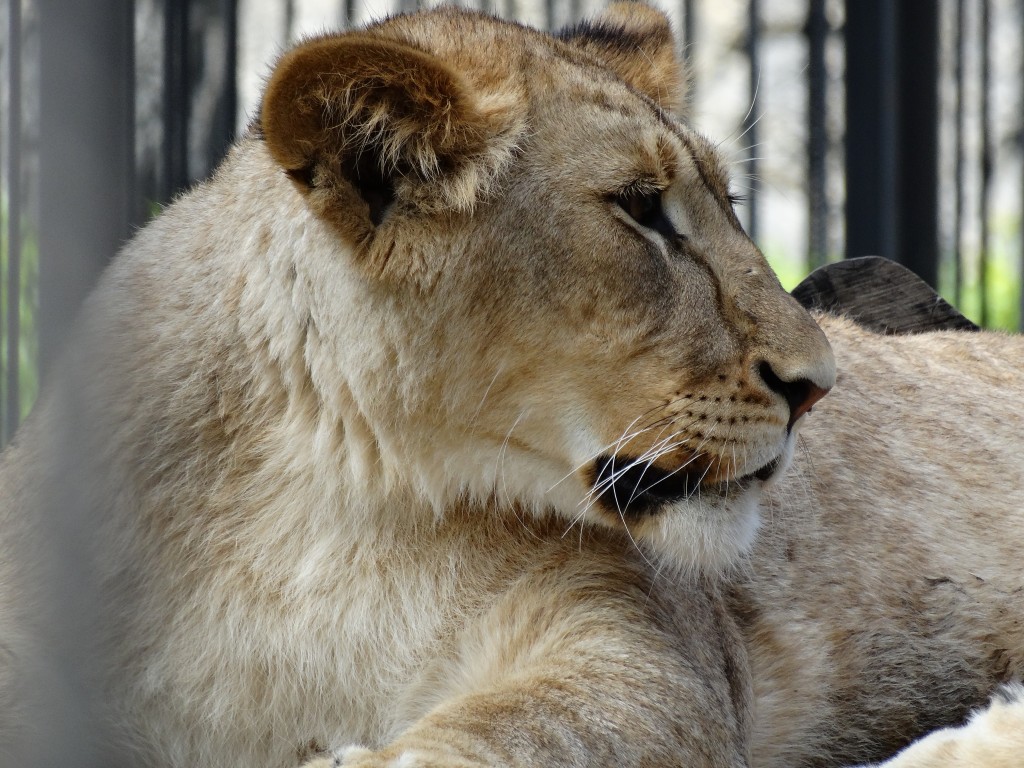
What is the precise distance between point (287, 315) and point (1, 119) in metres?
1.35

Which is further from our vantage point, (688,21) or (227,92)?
(688,21)

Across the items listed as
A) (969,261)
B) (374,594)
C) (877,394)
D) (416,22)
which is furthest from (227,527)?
(969,261)

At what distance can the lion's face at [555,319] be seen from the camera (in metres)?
2.15

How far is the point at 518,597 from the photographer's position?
224 cm

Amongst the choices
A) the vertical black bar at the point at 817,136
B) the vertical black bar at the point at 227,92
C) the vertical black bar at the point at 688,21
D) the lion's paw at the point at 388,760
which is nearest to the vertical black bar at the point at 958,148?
the vertical black bar at the point at 817,136

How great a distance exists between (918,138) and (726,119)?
142 centimetres

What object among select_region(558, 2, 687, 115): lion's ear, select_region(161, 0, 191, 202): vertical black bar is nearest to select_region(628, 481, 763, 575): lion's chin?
select_region(558, 2, 687, 115): lion's ear

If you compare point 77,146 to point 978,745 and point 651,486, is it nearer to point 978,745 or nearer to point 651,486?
point 651,486

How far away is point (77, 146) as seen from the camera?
1.38m

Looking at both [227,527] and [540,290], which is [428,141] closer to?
[540,290]

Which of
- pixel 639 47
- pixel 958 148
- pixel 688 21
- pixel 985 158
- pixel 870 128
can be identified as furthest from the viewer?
pixel 985 158

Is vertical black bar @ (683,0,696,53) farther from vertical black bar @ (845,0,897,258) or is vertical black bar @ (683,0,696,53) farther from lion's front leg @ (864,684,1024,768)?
lion's front leg @ (864,684,1024,768)

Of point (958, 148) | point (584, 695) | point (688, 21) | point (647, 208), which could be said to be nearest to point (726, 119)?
point (958, 148)

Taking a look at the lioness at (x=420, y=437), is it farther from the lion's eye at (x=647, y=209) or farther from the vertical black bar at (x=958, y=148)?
the vertical black bar at (x=958, y=148)
